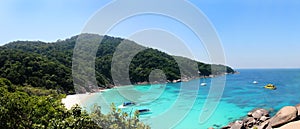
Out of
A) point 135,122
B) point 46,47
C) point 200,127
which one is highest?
point 46,47

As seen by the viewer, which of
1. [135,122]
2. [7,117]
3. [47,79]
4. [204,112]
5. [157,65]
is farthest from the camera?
[157,65]

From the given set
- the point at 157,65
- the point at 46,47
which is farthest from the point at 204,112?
the point at 46,47

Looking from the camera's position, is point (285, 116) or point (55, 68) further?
point (55, 68)

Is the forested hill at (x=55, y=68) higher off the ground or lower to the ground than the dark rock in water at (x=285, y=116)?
higher

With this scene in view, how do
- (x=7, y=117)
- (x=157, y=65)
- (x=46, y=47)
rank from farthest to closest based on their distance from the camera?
(x=46, y=47)
(x=157, y=65)
(x=7, y=117)

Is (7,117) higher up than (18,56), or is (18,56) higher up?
(18,56)

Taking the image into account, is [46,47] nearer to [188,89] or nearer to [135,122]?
[188,89]

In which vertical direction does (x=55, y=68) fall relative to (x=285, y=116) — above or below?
above

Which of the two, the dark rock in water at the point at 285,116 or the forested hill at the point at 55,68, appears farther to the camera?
the forested hill at the point at 55,68

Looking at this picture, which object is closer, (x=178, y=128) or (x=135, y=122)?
(x=135, y=122)

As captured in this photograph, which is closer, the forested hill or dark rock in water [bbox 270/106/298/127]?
dark rock in water [bbox 270/106/298/127]

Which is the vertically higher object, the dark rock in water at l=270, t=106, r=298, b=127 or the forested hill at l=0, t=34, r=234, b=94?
the forested hill at l=0, t=34, r=234, b=94
